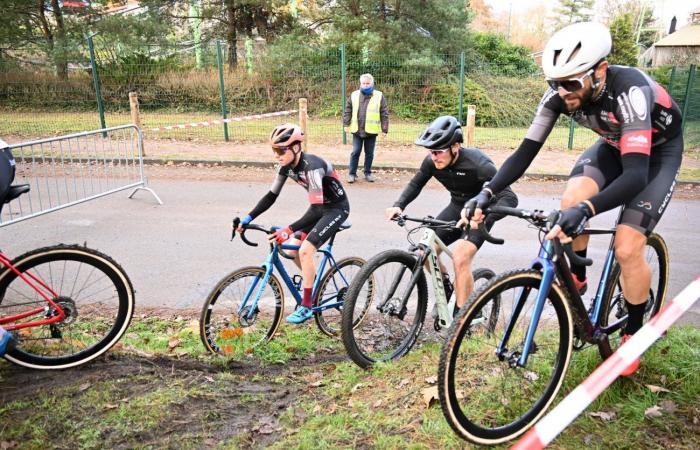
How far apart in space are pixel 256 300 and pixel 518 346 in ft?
8.05

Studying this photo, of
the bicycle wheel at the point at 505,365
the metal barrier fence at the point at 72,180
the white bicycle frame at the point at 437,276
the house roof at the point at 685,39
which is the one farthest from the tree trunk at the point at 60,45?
the house roof at the point at 685,39

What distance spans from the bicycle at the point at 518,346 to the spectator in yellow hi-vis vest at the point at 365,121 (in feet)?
27.8

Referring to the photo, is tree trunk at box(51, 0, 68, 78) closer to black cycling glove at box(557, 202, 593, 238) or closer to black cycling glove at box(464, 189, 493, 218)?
black cycling glove at box(464, 189, 493, 218)

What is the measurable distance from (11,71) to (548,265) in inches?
753

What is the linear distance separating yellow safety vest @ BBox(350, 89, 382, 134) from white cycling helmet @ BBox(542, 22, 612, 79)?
871cm

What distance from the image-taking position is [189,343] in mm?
4832

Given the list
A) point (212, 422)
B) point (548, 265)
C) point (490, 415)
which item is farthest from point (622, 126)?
point (212, 422)

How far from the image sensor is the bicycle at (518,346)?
2.75 m

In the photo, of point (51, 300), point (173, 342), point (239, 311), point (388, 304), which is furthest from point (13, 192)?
point (388, 304)

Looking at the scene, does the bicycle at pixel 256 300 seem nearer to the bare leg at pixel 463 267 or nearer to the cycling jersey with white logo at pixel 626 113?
the bare leg at pixel 463 267

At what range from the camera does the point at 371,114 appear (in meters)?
11.9

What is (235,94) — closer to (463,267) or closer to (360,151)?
(360,151)

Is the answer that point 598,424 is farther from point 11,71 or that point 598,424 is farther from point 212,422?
point 11,71

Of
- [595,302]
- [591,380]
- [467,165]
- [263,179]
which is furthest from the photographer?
[263,179]
